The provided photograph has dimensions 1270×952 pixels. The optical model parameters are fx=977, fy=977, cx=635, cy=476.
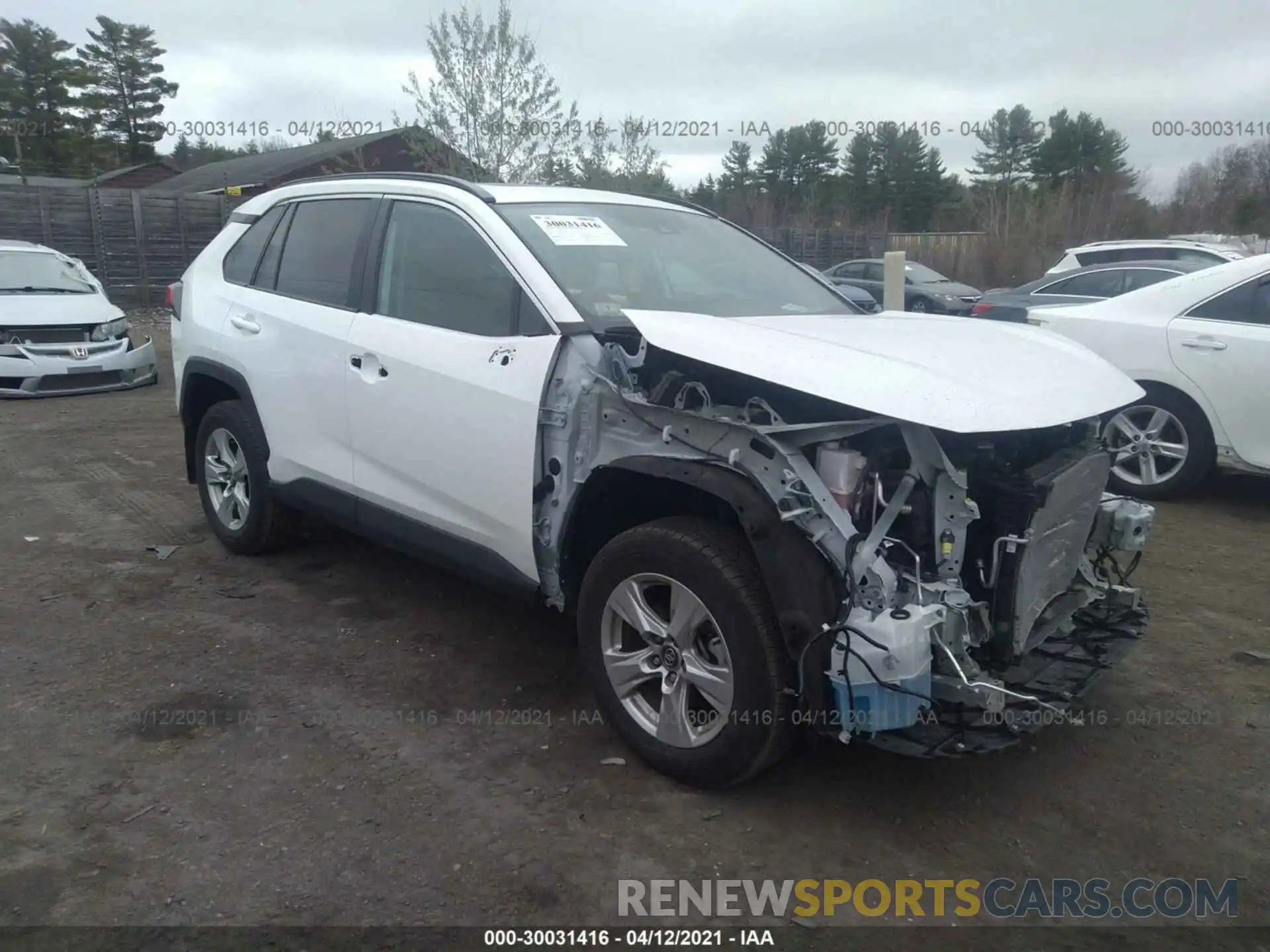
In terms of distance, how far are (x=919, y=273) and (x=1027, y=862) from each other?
64.5 feet

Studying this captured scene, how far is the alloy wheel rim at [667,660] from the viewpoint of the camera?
2.99 metres

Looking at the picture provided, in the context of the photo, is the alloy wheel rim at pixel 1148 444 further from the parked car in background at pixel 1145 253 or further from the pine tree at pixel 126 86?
the pine tree at pixel 126 86

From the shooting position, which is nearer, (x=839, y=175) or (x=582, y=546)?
(x=582, y=546)

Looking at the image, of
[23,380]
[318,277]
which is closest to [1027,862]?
[318,277]

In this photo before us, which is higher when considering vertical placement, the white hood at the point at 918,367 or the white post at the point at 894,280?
the white post at the point at 894,280

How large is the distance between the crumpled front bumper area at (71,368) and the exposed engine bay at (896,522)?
29.0 ft

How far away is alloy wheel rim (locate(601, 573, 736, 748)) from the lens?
299cm

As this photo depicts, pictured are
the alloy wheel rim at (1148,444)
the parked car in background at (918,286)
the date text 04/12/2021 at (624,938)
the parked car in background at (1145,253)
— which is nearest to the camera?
the date text 04/12/2021 at (624,938)

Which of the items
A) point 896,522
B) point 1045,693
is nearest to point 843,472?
point 896,522

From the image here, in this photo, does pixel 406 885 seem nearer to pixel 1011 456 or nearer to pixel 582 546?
pixel 582 546

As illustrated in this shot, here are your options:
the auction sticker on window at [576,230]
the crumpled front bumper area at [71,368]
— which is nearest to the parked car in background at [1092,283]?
the auction sticker on window at [576,230]

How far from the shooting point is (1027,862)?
284cm

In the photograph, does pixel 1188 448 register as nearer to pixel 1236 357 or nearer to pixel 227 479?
pixel 1236 357

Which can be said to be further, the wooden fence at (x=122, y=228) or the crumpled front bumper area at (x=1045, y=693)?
the wooden fence at (x=122, y=228)
